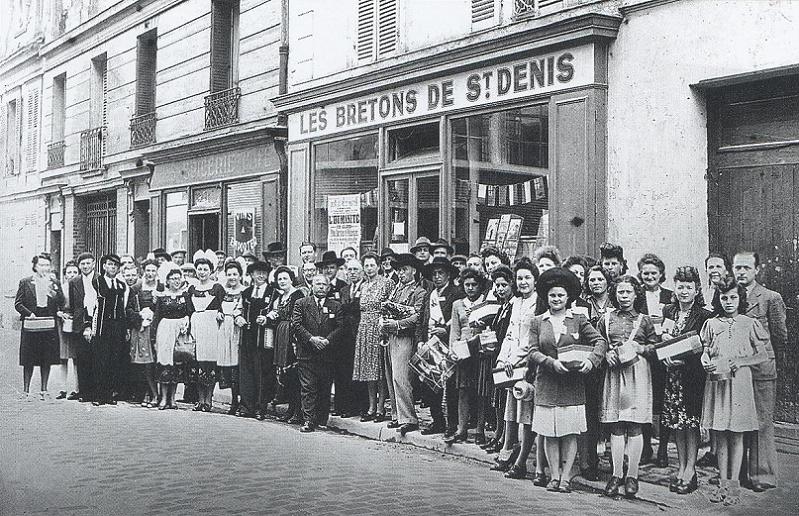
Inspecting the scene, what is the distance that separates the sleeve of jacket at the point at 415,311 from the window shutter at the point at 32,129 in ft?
59.1

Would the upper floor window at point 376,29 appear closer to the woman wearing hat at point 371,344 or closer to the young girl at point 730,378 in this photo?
the woman wearing hat at point 371,344

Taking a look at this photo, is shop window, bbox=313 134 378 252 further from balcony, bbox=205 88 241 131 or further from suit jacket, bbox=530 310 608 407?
suit jacket, bbox=530 310 608 407

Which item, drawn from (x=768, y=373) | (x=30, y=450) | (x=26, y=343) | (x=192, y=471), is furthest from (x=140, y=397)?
(x=768, y=373)

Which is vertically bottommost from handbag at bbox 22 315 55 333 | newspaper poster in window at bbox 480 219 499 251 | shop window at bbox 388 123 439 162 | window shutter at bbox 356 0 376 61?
handbag at bbox 22 315 55 333

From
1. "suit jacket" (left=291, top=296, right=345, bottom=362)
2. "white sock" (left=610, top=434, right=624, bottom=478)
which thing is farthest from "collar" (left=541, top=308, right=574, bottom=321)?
"suit jacket" (left=291, top=296, right=345, bottom=362)

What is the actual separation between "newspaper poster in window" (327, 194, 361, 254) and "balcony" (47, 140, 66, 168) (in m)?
11.9

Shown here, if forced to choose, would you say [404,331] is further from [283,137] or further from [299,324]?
[283,137]

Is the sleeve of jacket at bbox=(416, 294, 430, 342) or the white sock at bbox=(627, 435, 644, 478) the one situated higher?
the sleeve of jacket at bbox=(416, 294, 430, 342)

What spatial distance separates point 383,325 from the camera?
9672 mm

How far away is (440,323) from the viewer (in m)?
9.15

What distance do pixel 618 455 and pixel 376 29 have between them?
27.8 feet

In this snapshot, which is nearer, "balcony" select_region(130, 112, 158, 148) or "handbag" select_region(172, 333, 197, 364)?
"handbag" select_region(172, 333, 197, 364)

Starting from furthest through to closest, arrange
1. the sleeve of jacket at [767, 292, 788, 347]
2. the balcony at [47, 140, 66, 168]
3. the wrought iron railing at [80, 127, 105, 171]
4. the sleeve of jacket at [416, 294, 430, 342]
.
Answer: the balcony at [47, 140, 66, 168] < the wrought iron railing at [80, 127, 105, 171] < the sleeve of jacket at [416, 294, 430, 342] < the sleeve of jacket at [767, 292, 788, 347]

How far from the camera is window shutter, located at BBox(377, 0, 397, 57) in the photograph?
13.5 metres
